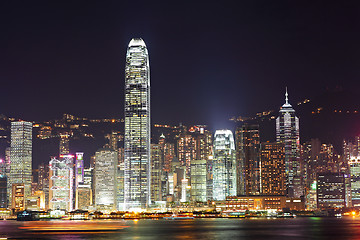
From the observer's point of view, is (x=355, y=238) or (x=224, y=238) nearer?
(x=355, y=238)

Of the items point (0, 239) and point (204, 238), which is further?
point (204, 238)

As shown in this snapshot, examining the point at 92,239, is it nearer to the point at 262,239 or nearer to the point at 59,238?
the point at 59,238

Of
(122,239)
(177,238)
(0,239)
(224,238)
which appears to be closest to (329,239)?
(224,238)

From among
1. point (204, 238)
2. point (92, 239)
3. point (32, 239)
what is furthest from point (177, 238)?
point (32, 239)

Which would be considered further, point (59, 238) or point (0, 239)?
point (59, 238)

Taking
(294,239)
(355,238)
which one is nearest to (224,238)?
(294,239)

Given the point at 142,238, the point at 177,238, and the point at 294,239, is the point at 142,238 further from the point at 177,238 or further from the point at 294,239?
the point at 294,239

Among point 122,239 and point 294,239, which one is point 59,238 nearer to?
point 122,239
